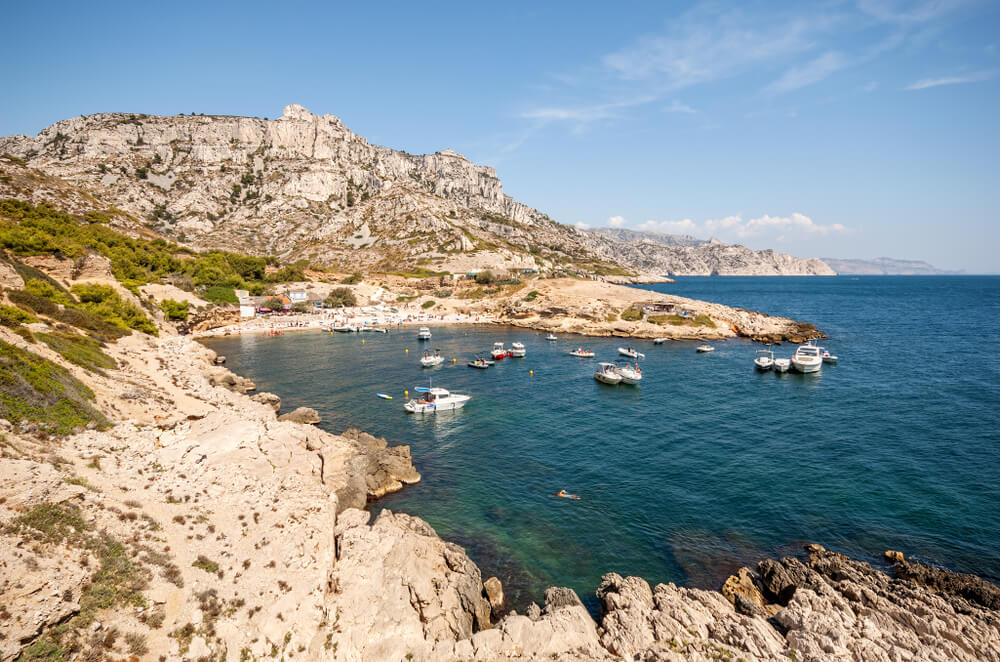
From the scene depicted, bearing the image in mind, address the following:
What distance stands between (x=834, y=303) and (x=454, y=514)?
168477 millimetres

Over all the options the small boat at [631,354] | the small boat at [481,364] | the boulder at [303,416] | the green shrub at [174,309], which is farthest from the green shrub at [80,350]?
the small boat at [631,354]

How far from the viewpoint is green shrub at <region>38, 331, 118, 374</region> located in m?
27.8

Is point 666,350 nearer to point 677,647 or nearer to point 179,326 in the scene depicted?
point 677,647

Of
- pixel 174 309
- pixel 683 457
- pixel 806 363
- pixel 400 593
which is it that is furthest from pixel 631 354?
pixel 174 309

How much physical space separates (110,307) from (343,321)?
47.4 m

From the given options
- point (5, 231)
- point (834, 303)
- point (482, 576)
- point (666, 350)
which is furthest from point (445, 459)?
point (834, 303)

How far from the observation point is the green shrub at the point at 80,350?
27.8m

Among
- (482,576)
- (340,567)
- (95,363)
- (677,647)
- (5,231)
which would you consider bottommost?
(482,576)

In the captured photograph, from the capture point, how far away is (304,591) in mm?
14719

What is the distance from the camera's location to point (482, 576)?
20.3 metres

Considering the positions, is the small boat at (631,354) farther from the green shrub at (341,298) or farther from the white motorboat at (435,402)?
the green shrub at (341,298)

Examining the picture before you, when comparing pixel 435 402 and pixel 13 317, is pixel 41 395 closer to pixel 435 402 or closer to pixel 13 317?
pixel 13 317

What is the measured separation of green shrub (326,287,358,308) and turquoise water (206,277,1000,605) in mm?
44763

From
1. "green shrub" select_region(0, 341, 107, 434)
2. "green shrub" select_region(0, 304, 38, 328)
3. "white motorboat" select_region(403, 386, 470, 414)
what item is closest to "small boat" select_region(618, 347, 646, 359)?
"white motorboat" select_region(403, 386, 470, 414)
